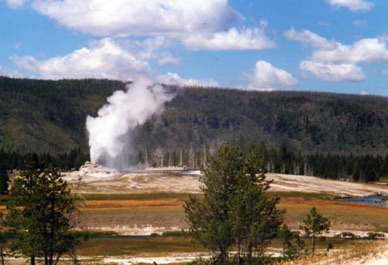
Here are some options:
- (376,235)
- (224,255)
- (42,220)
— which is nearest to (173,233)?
(376,235)

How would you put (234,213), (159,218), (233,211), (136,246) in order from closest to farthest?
(234,213) → (233,211) → (136,246) → (159,218)

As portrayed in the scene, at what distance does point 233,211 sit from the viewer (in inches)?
1738

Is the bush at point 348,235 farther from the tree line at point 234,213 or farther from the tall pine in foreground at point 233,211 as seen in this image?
the tall pine in foreground at point 233,211

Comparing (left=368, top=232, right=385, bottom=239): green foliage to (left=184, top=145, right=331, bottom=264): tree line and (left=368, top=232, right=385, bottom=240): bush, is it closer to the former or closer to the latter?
(left=368, top=232, right=385, bottom=240): bush

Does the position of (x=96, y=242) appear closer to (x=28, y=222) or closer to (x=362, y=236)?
(x=28, y=222)

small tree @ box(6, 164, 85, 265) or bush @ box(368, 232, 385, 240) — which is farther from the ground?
small tree @ box(6, 164, 85, 265)

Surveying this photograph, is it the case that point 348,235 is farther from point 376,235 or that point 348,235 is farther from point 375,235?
point 376,235

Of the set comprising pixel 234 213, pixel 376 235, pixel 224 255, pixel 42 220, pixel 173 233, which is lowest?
pixel 173 233

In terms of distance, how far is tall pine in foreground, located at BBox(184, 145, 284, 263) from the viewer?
43.6 m

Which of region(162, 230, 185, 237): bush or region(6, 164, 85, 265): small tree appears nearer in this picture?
region(6, 164, 85, 265): small tree

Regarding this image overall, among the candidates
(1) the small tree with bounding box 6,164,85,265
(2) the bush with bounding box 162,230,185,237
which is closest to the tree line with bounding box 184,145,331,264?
(1) the small tree with bounding box 6,164,85,265

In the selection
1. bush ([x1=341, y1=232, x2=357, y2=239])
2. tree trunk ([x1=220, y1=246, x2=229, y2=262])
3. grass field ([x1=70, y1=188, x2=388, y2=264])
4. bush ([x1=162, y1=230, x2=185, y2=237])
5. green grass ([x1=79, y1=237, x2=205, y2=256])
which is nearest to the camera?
tree trunk ([x1=220, y1=246, x2=229, y2=262])

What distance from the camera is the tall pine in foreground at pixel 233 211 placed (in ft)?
143

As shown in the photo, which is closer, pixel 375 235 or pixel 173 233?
pixel 375 235
